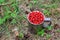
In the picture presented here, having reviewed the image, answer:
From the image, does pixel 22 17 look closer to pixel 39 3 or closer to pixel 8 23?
pixel 8 23

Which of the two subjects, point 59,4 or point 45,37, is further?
point 59,4

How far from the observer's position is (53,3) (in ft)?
12.7

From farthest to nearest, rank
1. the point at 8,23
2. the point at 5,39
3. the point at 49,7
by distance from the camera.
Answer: the point at 49,7 → the point at 8,23 → the point at 5,39

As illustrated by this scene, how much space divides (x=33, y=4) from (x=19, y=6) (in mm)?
269

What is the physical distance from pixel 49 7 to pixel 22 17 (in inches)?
22.4

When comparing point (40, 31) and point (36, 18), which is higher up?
point (36, 18)

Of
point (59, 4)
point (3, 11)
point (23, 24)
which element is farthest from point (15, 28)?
point (59, 4)

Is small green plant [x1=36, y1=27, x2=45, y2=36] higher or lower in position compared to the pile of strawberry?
lower

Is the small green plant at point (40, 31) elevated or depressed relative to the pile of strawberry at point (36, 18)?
depressed

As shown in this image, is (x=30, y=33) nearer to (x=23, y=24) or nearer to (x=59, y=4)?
(x=23, y=24)

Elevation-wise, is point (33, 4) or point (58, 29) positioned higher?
point (33, 4)

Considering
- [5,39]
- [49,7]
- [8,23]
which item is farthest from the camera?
[49,7]

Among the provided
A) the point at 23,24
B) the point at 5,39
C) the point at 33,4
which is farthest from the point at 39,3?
the point at 5,39

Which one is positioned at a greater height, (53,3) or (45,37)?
(53,3)
